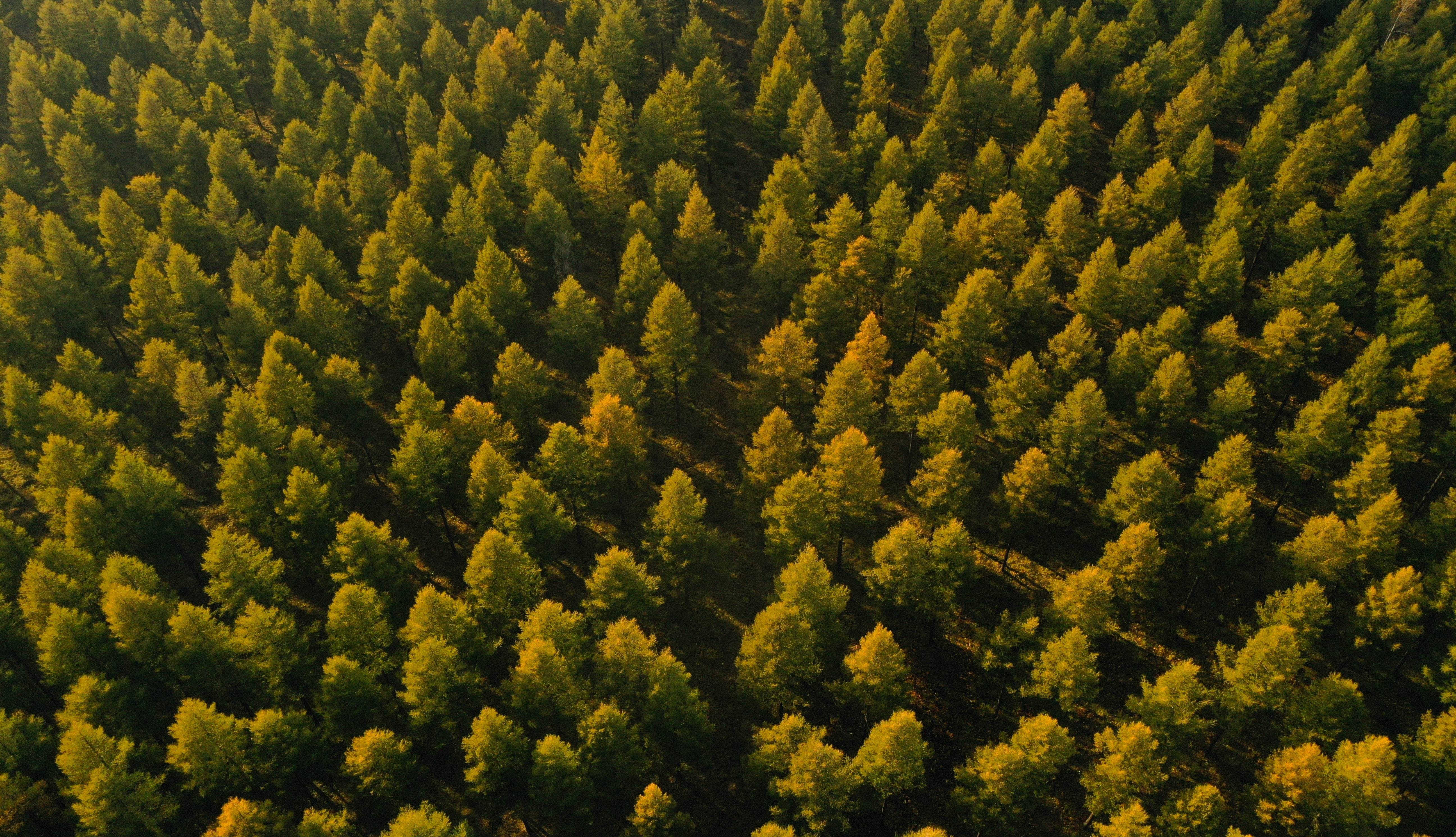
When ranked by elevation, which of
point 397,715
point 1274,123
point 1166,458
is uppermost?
point 1274,123

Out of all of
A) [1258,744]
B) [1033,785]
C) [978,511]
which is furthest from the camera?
[978,511]

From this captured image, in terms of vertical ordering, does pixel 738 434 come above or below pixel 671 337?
below

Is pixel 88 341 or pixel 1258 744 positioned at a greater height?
pixel 1258 744

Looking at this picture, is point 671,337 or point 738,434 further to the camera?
point 738,434

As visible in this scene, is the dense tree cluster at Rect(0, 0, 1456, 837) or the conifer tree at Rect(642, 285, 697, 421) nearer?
the dense tree cluster at Rect(0, 0, 1456, 837)

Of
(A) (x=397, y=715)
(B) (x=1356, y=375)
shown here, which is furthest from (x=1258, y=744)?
(A) (x=397, y=715)

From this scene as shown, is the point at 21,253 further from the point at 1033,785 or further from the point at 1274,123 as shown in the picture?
the point at 1274,123

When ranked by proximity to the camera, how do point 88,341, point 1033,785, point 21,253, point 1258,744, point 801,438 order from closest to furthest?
point 1033,785
point 1258,744
point 801,438
point 21,253
point 88,341

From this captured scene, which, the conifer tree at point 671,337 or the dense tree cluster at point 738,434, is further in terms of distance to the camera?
the conifer tree at point 671,337
